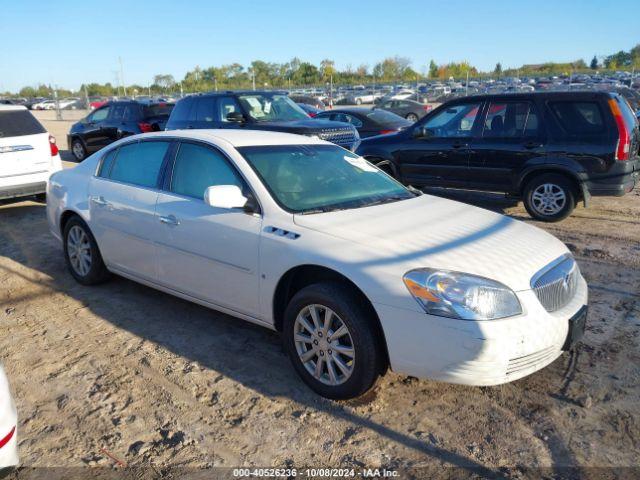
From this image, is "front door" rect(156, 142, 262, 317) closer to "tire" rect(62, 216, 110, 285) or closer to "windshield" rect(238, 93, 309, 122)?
"tire" rect(62, 216, 110, 285)

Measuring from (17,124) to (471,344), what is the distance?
8.08 meters

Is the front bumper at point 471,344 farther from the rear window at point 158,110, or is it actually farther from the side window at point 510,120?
the rear window at point 158,110

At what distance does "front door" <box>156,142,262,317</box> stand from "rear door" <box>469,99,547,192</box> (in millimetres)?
4912

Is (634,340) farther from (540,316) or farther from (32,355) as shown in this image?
(32,355)

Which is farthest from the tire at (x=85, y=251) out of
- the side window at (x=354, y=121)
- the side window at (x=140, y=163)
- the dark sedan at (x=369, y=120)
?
the side window at (x=354, y=121)

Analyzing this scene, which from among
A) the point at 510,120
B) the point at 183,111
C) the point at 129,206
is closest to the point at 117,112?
the point at 183,111

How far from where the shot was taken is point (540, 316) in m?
3.06

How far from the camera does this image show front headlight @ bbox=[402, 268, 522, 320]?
2.92 m

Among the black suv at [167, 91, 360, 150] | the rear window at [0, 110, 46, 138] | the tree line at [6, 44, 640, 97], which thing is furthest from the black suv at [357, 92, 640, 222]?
the tree line at [6, 44, 640, 97]

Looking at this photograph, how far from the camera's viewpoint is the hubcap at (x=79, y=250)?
5.27 m

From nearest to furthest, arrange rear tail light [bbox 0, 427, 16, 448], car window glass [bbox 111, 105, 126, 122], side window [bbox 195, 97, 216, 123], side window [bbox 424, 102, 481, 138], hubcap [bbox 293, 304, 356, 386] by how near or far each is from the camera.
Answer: rear tail light [bbox 0, 427, 16, 448] → hubcap [bbox 293, 304, 356, 386] → side window [bbox 424, 102, 481, 138] → side window [bbox 195, 97, 216, 123] → car window glass [bbox 111, 105, 126, 122]

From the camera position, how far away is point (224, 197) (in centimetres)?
364

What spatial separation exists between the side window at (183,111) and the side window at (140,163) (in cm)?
578

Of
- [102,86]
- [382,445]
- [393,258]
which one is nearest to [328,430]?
[382,445]
